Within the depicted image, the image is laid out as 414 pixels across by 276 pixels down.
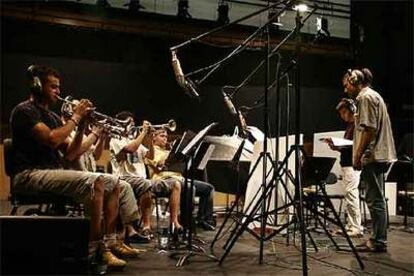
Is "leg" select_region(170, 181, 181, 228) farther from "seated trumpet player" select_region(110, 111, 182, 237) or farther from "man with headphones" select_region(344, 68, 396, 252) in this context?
"man with headphones" select_region(344, 68, 396, 252)

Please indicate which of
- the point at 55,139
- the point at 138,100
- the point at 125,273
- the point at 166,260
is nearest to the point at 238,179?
the point at 166,260

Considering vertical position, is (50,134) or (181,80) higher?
(181,80)

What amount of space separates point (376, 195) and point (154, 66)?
5693 millimetres

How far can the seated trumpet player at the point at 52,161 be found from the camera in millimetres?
3084

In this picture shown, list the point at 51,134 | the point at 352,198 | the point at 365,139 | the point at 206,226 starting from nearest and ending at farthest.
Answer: the point at 51,134, the point at 365,139, the point at 352,198, the point at 206,226

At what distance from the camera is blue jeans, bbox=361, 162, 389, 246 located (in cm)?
415

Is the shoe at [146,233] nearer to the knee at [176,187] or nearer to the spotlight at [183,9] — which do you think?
the knee at [176,187]

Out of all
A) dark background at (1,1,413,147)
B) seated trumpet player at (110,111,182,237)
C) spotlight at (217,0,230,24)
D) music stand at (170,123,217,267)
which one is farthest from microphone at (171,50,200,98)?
spotlight at (217,0,230,24)

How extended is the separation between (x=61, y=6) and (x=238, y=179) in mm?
5029

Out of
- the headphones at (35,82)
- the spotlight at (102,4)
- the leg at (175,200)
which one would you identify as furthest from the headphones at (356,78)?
the spotlight at (102,4)

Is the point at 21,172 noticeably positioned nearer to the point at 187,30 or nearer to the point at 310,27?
the point at 187,30

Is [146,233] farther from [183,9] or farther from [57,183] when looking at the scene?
[183,9]

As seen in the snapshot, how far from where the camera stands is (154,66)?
9008mm

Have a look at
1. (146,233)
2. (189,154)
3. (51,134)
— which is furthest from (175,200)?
(51,134)
